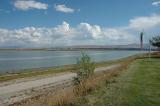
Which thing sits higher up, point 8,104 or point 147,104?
point 147,104

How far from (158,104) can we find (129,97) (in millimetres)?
1732

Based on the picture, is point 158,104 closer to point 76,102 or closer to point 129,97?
point 129,97

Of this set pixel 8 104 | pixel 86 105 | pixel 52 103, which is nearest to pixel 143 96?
pixel 86 105

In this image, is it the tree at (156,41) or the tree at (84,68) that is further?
the tree at (156,41)

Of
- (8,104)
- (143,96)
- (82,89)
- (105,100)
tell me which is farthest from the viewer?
(8,104)

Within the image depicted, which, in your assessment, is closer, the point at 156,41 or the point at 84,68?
the point at 84,68

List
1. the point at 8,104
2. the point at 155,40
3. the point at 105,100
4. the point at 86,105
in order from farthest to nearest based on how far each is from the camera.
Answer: the point at 155,40
the point at 8,104
the point at 105,100
the point at 86,105

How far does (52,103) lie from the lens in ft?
42.2

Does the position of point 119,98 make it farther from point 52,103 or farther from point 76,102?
point 52,103

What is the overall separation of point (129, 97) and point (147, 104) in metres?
1.57

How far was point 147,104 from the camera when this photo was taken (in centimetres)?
1148

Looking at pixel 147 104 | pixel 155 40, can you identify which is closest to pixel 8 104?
pixel 147 104

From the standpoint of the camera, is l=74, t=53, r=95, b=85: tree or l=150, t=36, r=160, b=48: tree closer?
l=74, t=53, r=95, b=85: tree

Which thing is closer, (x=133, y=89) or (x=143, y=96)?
(x=143, y=96)
